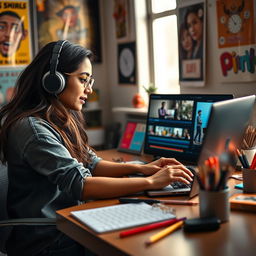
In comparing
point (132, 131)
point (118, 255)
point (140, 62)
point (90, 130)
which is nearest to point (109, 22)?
point (140, 62)

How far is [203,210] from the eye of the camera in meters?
1.15

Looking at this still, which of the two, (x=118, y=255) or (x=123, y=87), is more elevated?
(x=123, y=87)

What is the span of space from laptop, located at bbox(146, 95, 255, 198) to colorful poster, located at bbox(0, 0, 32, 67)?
7.31ft

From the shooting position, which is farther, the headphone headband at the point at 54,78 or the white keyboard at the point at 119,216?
the headphone headband at the point at 54,78

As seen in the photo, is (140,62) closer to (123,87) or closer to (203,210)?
(123,87)

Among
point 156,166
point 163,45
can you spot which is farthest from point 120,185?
point 163,45

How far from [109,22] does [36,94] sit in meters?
1.99

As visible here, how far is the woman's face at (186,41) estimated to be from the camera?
104 inches

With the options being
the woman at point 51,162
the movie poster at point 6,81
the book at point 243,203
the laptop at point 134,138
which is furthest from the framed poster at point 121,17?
the book at point 243,203

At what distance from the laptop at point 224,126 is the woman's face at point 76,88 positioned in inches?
23.2

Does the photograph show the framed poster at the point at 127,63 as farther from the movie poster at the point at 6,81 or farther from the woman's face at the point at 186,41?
the movie poster at the point at 6,81

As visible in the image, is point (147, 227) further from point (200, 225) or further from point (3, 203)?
point (3, 203)

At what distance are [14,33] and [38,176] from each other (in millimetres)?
1936

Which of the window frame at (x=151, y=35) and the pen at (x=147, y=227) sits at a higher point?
the window frame at (x=151, y=35)
